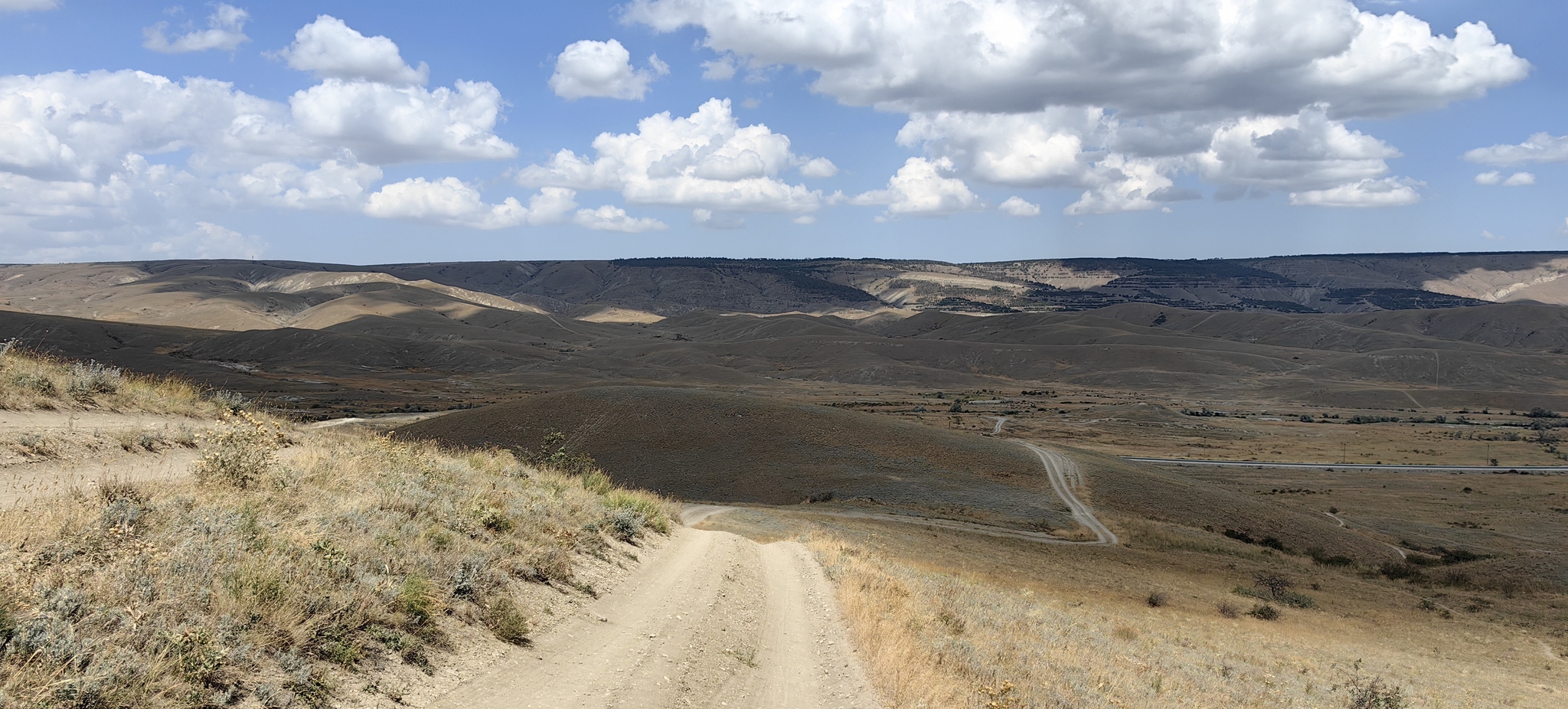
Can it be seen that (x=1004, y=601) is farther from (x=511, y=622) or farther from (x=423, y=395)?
(x=423, y=395)

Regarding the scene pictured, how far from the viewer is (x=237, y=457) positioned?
10.9 meters

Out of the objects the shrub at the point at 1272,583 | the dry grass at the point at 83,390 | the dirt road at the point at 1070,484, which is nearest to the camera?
the dry grass at the point at 83,390

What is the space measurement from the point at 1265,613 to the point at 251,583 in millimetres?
28543

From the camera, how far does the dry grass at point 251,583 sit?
6102 millimetres

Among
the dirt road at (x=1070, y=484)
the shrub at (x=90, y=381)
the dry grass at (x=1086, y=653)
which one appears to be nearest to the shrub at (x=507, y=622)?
the dry grass at (x=1086, y=653)

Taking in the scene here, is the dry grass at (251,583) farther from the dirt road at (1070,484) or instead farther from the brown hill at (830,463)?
the dirt road at (1070,484)

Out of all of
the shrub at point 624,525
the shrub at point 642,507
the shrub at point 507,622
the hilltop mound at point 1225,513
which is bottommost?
the hilltop mound at point 1225,513

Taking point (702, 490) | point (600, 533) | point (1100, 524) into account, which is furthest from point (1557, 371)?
point (600, 533)

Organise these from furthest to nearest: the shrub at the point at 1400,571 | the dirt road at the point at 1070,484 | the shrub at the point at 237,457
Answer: the dirt road at the point at 1070,484 → the shrub at the point at 1400,571 → the shrub at the point at 237,457

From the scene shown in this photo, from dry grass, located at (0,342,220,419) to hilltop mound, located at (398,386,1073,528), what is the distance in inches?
1135

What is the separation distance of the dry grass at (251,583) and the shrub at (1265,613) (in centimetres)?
2343

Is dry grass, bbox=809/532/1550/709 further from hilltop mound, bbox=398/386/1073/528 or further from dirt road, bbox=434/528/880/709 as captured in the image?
hilltop mound, bbox=398/386/1073/528

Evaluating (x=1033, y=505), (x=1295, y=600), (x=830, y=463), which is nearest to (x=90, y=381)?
(x=1295, y=600)

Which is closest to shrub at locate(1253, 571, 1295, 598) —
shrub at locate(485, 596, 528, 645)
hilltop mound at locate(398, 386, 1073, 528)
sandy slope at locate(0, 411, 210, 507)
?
hilltop mound at locate(398, 386, 1073, 528)
